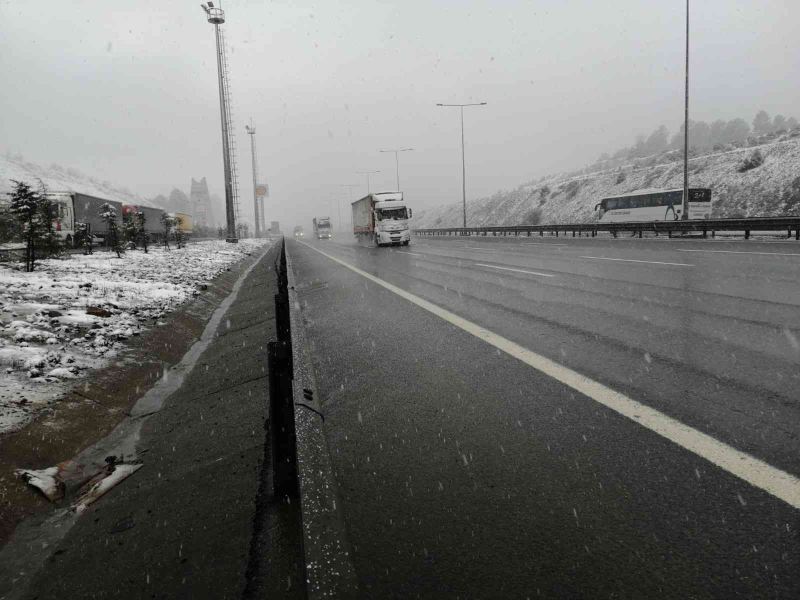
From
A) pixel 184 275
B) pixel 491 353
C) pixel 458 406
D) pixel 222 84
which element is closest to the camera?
pixel 458 406

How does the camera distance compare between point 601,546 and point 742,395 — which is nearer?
point 601,546

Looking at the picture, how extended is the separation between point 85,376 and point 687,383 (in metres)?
5.71

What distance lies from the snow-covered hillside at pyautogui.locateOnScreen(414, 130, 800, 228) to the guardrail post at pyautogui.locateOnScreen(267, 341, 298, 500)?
158 feet

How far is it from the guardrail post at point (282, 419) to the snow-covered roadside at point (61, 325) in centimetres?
269

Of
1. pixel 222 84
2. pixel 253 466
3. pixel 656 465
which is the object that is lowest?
pixel 253 466

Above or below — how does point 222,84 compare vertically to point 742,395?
above

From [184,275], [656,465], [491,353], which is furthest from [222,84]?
[656,465]

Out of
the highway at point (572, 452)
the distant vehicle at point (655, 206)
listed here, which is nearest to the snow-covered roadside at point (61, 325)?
the highway at point (572, 452)

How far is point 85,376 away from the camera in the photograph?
18.9ft

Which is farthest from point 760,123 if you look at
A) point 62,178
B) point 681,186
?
point 62,178

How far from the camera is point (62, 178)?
166125 mm

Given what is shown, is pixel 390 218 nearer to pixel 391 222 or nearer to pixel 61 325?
pixel 391 222

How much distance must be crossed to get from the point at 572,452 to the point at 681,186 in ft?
208

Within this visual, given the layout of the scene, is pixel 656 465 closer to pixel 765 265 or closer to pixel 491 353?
pixel 491 353
